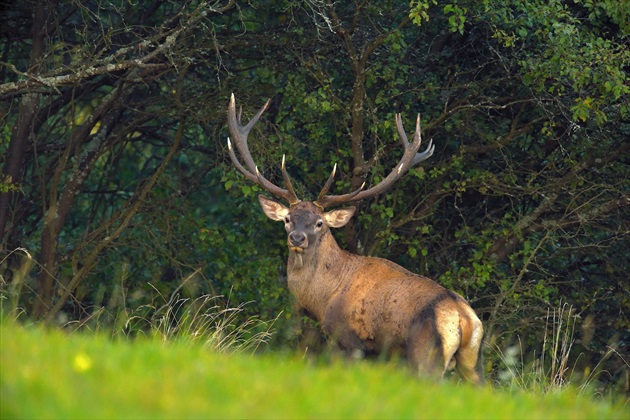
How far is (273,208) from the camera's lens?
9562mm

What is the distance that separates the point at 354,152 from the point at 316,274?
188 centimetres

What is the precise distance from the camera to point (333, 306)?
8773 mm

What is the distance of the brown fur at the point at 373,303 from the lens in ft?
25.1

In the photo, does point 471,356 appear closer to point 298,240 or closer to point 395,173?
point 298,240

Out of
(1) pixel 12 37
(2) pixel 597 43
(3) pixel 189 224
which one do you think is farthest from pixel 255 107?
(2) pixel 597 43

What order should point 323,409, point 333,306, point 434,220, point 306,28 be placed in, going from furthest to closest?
point 434,220 < point 306,28 < point 333,306 < point 323,409

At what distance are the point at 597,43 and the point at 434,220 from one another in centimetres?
291

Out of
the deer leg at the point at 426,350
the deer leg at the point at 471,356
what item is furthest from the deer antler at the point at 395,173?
the deer leg at the point at 471,356

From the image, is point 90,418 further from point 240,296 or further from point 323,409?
point 240,296

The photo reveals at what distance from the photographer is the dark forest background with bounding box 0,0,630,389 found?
10398 millimetres

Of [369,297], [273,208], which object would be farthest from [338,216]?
[369,297]

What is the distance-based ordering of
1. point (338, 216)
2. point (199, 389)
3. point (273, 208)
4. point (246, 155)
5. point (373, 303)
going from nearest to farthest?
point (199, 389)
point (373, 303)
point (338, 216)
point (273, 208)
point (246, 155)

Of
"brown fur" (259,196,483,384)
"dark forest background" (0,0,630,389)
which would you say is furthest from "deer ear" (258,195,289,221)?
"dark forest background" (0,0,630,389)

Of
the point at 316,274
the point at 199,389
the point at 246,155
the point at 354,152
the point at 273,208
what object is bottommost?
the point at 316,274
